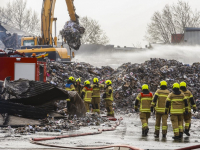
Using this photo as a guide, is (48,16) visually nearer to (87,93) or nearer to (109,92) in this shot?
(109,92)

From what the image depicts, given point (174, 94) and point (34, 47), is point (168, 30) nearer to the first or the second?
point (34, 47)

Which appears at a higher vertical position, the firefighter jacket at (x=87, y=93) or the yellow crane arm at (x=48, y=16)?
the yellow crane arm at (x=48, y=16)

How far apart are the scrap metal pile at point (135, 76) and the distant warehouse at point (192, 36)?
77.7 feet

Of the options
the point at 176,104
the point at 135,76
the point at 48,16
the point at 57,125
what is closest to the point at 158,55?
the point at 135,76

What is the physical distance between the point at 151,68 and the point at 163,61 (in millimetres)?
1674

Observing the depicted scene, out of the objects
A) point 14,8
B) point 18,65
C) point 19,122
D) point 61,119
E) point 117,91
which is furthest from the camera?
point 14,8

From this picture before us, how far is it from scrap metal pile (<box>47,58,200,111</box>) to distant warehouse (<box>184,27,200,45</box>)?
933 inches

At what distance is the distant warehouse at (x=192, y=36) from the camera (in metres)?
50.1

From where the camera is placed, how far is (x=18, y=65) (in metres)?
14.4

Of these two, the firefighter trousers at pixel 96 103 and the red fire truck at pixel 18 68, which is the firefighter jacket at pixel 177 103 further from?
the firefighter trousers at pixel 96 103

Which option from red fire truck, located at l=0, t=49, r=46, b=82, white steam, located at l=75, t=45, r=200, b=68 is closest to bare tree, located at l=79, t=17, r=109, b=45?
white steam, located at l=75, t=45, r=200, b=68

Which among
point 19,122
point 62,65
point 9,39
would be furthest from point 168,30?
point 19,122

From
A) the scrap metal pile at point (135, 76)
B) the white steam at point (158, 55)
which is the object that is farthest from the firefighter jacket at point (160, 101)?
the white steam at point (158, 55)

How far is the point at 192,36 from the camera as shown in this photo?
165ft
